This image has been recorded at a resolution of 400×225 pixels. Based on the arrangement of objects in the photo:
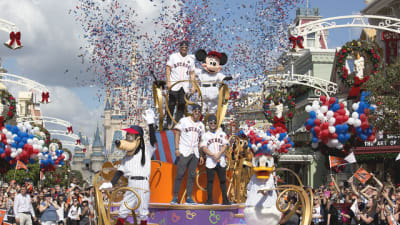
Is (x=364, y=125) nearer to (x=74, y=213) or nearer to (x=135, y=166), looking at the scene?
(x=135, y=166)

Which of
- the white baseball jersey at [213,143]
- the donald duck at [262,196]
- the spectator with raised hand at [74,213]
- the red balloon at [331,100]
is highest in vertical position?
the red balloon at [331,100]

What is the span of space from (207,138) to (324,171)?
107ft

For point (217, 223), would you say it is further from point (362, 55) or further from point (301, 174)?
point (301, 174)

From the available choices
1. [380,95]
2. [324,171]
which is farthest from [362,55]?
[324,171]

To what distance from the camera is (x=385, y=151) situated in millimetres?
27469

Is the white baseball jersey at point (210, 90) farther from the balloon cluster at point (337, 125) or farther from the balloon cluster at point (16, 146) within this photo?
the balloon cluster at point (16, 146)

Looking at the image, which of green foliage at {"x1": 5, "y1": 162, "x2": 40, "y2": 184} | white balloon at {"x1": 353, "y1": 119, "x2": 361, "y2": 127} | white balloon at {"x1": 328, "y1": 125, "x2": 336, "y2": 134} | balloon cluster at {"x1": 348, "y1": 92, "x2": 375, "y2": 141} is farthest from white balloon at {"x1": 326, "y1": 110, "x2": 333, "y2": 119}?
green foliage at {"x1": 5, "y1": 162, "x2": 40, "y2": 184}

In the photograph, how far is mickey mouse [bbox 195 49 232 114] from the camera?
1127cm

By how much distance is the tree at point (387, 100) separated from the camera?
19859mm

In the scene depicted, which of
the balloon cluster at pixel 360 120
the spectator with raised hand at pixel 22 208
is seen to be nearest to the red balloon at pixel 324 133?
the balloon cluster at pixel 360 120

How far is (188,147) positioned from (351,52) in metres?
20.4

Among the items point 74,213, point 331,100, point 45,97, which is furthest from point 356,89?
point 45,97

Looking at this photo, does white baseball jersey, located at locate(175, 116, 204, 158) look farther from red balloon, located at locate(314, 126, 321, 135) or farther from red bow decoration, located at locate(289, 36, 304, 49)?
red bow decoration, located at locate(289, 36, 304, 49)

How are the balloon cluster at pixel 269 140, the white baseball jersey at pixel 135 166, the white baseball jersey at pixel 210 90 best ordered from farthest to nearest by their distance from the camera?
the balloon cluster at pixel 269 140
the white baseball jersey at pixel 210 90
the white baseball jersey at pixel 135 166
